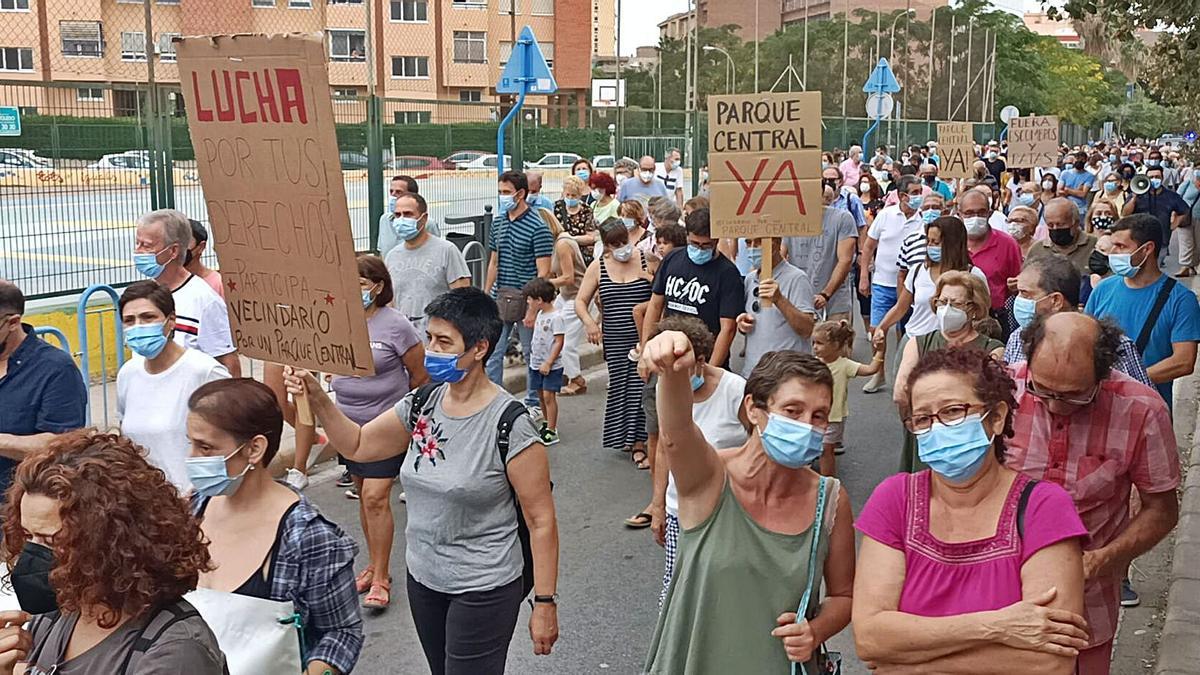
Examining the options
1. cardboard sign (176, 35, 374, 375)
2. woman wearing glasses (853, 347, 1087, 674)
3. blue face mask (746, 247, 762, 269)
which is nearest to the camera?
woman wearing glasses (853, 347, 1087, 674)

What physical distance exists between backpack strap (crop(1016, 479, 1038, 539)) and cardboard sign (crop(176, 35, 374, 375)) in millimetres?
1952

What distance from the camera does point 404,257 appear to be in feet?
26.5

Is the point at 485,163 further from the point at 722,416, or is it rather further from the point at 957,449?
the point at 957,449

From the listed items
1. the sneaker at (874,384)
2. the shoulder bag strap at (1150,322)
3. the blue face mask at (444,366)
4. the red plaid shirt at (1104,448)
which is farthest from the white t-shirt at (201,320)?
the sneaker at (874,384)

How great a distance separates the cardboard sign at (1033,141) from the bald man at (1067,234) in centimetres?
793

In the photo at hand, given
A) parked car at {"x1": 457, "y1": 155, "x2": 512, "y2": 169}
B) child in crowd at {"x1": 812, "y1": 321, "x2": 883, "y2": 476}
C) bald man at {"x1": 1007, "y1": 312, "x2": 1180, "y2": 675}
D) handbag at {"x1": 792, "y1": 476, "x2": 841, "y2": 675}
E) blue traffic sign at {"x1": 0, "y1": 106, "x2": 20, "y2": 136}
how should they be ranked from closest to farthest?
1. handbag at {"x1": 792, "y1": 476, "x2": 841, "y2": 675}
2. bald man at {"x1": 1007, "y1": 312, "x2": 1180, "y2": 675}
3. child in crowd at {"x1": 812, "y1": 321, "x2": 883, "y2": 476}
4. blue traffic sign at {"x1": 0, "y1": 106, "x2": 20, "y2": 136}
5. parked car at {"x1": 457, "y1": 155, "x2": 512, "y2": 169}

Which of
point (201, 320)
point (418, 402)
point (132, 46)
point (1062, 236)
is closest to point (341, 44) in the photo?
point (132, 46)

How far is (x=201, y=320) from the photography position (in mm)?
5898

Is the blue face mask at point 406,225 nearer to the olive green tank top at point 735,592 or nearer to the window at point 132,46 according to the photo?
the olive green tank top at point 735,592

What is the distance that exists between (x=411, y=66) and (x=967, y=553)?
44075 mm

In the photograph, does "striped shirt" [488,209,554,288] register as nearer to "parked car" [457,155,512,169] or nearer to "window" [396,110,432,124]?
"window" [396,110,432,124]

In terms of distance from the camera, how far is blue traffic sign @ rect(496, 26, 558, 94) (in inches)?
584

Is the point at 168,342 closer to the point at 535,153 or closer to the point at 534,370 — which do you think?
the point at 534,370

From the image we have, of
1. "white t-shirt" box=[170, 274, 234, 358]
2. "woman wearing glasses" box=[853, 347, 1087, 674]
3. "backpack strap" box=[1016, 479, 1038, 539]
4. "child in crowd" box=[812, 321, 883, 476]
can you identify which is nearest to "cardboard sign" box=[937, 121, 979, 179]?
"child in crowd" box=[812, 321, 883, 476]
